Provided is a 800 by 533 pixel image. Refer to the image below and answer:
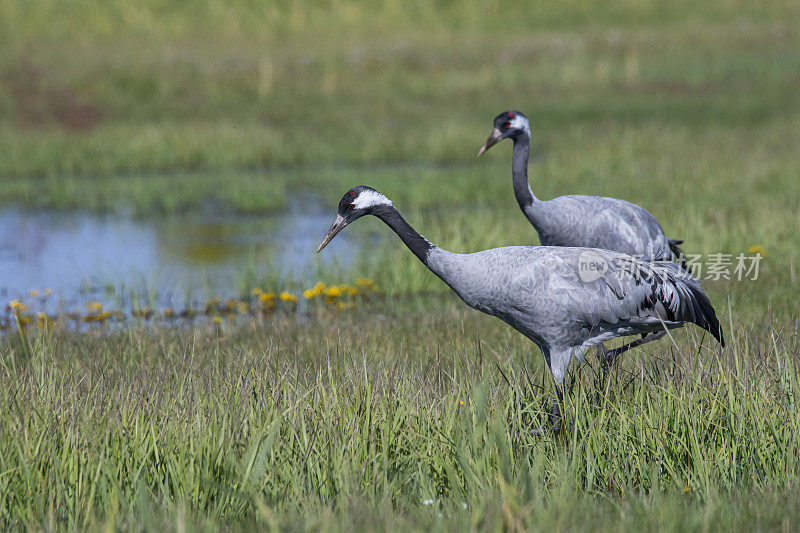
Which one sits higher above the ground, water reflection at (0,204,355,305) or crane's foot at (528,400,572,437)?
water reflection at (0,204,355,305)

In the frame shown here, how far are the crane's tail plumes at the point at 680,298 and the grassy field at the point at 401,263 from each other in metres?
0.27

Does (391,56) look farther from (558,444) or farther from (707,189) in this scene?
(558,444)

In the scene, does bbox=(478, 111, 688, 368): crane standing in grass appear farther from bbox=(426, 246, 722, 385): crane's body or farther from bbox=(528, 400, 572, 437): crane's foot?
bbox=(528, 400, 572, 437): crane's foot

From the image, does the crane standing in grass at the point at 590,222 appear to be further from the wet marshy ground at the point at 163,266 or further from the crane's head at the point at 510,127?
the wet marshy ground at the point at 163,266

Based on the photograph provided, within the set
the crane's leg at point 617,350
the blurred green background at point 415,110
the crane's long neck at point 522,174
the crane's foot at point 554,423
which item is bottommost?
the crane's foot at point 554,423

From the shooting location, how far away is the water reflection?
9367 mm

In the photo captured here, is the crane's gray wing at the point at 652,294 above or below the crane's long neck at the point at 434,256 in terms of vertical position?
below

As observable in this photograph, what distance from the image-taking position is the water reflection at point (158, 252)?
937cm

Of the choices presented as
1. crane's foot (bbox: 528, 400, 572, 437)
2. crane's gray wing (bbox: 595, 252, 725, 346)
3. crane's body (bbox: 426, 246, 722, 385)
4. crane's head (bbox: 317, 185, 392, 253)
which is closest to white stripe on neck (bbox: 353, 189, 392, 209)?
crane's head (bbox: 317, 185, 392, 253)

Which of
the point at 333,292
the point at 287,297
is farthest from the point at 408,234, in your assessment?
the point at 287,297

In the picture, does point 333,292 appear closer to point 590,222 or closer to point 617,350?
point 590,222

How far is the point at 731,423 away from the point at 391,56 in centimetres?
2501

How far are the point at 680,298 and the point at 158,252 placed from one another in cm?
720

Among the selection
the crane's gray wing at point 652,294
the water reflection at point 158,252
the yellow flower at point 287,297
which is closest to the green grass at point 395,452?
the crane's gray wing at point 652,294
